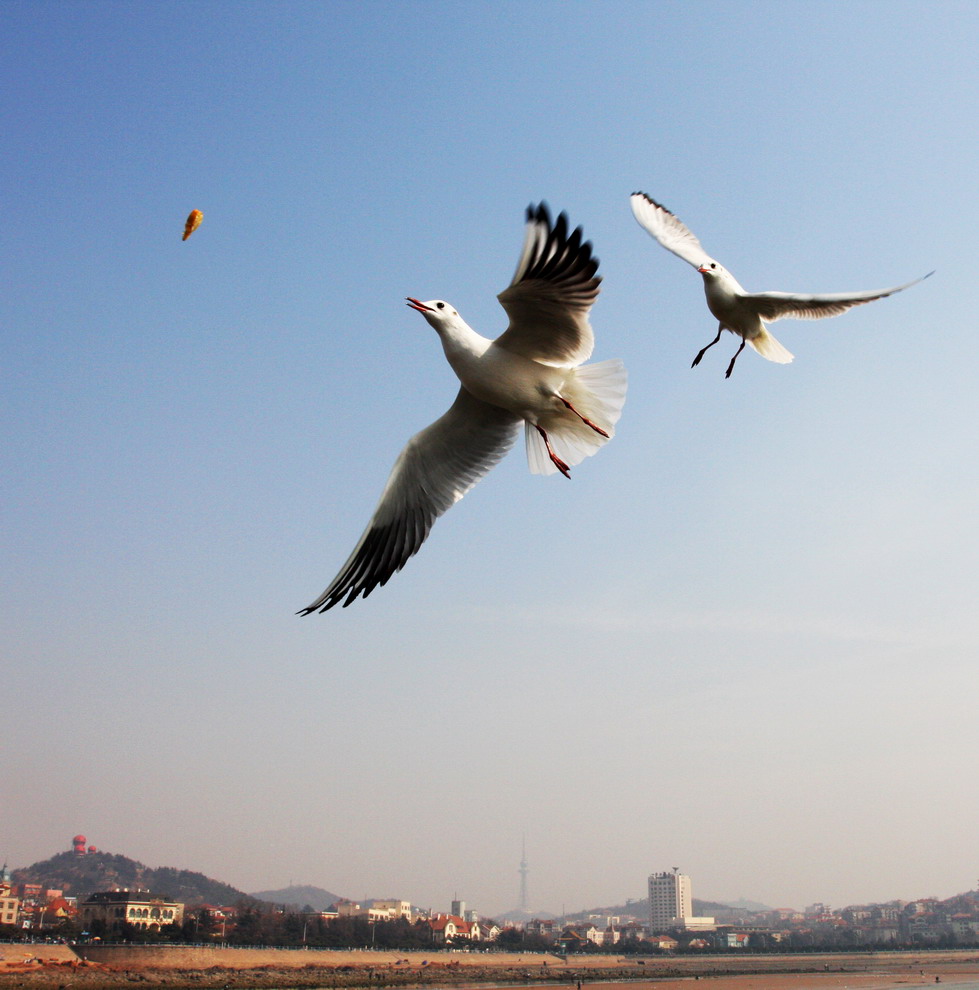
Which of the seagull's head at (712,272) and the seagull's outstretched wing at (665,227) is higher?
the seagull's outstretched wing at (665,227)

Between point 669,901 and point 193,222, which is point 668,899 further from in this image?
point 193,222

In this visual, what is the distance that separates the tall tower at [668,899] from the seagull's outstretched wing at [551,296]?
436 feet

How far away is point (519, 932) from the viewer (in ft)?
288

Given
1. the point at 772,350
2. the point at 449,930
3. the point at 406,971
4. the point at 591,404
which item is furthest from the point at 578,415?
the point at 449,930

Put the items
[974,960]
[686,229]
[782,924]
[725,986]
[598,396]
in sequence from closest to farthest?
[598,396], [686,229], [725,986], [974,960], [782,924]

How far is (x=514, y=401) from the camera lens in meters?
5.71

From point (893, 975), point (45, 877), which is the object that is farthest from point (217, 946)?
point (45, 877)

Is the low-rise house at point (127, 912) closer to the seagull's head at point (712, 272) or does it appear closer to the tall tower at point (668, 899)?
the seagull's head at point (712, 272)

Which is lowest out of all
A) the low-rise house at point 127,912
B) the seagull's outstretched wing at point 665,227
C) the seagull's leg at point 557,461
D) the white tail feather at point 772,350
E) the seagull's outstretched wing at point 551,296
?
the low-rise house at point 127,912

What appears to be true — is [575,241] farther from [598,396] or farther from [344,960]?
[344,960]

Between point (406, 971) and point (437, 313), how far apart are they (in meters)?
59.0

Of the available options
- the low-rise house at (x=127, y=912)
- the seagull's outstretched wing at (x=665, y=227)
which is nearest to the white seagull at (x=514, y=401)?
the seagull's outstretched wing at (x=665, y=227)

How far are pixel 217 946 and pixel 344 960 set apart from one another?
29.2 feet

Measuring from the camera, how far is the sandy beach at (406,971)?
145 feet
